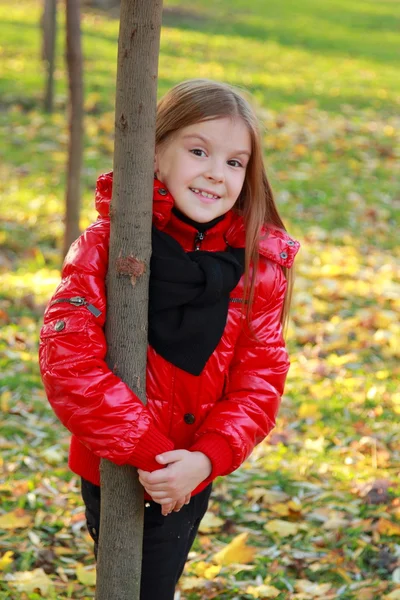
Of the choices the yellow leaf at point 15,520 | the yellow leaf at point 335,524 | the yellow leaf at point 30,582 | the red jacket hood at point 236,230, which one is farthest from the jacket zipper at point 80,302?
the yellow leaf at point 335,524

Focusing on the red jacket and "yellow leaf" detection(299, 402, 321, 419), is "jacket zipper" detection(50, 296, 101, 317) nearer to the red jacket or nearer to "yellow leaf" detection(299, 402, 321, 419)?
the red jacket

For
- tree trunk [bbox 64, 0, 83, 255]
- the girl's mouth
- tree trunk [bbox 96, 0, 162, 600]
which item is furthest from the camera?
tree trunk [bbox 64, 0, 83, 255]

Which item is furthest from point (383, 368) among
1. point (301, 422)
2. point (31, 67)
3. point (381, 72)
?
point (381, 72)

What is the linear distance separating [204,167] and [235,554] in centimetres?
154

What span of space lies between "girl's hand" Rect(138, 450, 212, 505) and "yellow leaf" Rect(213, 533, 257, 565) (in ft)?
3.54

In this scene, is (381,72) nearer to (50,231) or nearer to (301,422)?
(50,231)

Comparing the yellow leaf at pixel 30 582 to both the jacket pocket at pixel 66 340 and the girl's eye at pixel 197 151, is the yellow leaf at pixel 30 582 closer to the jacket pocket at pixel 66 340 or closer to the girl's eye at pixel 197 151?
the jacket pocket at pixel 66 340

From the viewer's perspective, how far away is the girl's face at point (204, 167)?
1959 millimetres

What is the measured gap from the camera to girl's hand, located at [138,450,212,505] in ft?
6.08

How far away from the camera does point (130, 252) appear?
1.83 metres

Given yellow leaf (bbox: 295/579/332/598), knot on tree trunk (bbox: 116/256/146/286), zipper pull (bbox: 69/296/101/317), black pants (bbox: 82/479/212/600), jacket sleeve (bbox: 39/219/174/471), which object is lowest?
yellow leaf (bbox: 295/579/332/598)

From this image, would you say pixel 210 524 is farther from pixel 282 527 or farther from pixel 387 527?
pixel 387 527

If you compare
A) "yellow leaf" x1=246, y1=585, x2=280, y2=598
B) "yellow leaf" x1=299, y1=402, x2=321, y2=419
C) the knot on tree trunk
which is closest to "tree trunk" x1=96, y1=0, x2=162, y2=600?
the knot on tree trunk

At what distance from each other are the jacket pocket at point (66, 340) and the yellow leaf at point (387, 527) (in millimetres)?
1694
